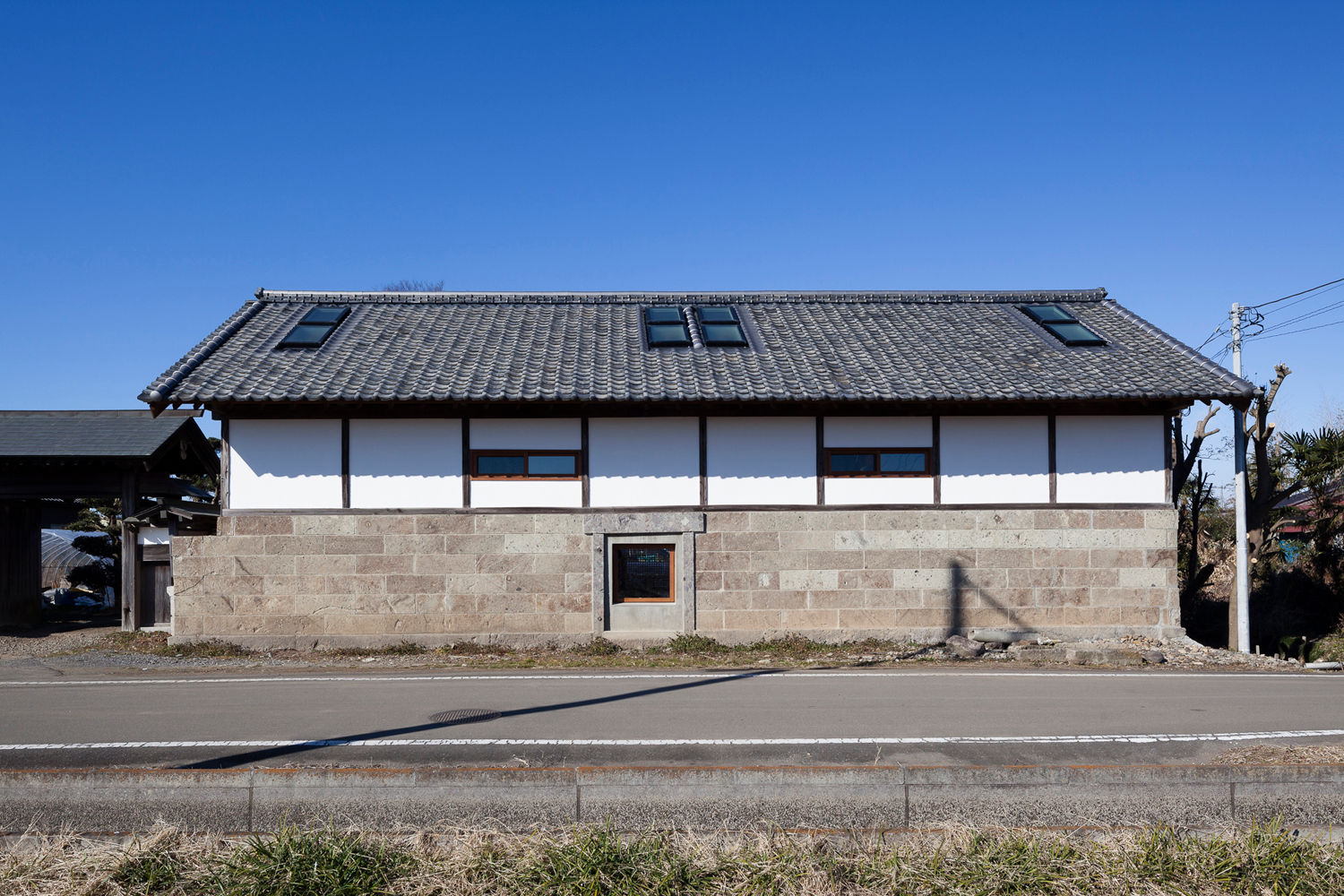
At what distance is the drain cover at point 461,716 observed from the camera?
7570 mm

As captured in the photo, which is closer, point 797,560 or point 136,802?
point 136,802

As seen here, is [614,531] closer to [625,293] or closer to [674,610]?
[674,610]

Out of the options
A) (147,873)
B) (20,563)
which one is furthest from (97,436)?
(147,873)

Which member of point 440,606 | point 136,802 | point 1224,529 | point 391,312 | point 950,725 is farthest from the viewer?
point 1224,529

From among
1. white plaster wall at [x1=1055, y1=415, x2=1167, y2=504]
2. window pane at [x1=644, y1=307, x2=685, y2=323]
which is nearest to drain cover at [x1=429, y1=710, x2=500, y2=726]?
white plaster wall at [x1=1055, y1=415, x2=1167, y2=504]

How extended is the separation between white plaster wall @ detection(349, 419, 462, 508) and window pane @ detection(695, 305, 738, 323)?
5452 millimetres

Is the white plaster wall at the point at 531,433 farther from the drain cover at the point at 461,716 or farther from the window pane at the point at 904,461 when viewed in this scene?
the drain cover at the point at 461,716

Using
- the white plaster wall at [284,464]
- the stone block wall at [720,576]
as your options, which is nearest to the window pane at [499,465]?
the stone block wall at [720,576]

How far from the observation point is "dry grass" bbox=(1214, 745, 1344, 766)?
6.00 m

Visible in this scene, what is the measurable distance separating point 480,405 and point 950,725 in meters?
8.17

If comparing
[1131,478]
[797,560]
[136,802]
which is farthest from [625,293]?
[136,802]

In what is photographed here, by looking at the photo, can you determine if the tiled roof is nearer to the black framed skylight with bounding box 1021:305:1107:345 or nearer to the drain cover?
the drain cover

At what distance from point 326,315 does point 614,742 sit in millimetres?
12430

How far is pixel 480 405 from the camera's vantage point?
42.9 ft
